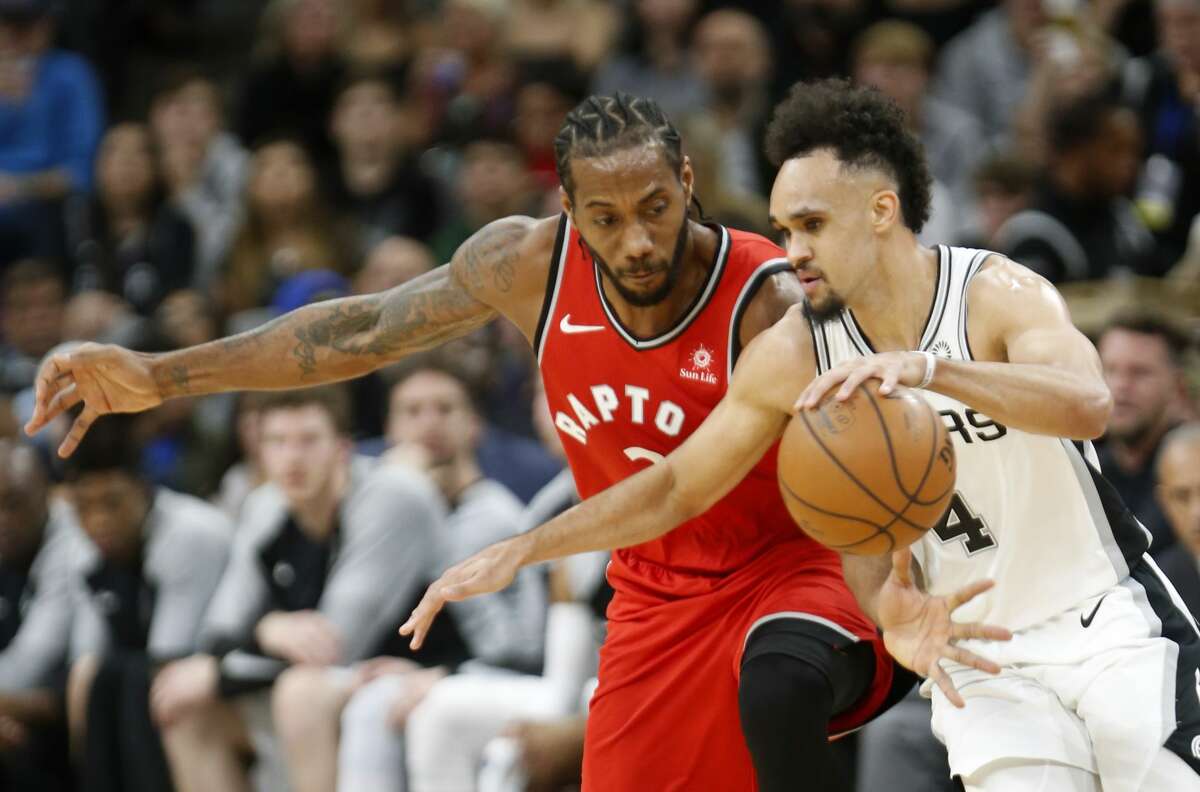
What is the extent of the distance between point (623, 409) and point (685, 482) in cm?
43

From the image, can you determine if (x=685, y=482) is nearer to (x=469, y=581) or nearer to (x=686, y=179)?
(x=469, y=581)

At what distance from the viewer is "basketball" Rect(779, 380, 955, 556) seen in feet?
12.3

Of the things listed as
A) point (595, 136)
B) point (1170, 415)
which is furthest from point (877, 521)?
point (1170, 415)

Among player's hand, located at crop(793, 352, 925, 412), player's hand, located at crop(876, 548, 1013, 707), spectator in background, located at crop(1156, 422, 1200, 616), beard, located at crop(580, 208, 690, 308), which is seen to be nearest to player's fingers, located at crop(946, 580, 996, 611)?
player's hand, located at crop(876, 548, 1013, 707)

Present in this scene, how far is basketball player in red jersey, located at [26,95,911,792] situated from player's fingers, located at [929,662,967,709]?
38cm

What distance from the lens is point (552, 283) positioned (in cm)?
480

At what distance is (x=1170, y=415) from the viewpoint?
6348 millimetres

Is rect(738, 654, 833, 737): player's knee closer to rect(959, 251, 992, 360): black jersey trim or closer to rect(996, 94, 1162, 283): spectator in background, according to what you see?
rect(959, 251, 992, 360): black jersey trim

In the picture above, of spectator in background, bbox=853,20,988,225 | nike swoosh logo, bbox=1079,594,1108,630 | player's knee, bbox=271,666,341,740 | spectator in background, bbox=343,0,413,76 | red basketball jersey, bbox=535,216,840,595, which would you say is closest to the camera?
nike swoosh logo, bbox=1079,594,1108,630

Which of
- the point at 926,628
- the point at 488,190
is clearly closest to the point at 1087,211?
the point at 488,190

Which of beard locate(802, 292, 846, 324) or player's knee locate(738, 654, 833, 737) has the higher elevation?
beard locate(802, 292, 846, 324)

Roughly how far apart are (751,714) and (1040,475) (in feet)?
2.92

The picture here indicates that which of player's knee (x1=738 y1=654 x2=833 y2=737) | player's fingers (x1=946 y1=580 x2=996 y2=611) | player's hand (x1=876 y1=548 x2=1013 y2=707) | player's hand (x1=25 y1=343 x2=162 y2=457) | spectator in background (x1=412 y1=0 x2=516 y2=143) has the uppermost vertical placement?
spectator in background (x1=412 y1=0 x2=516 y2=143)

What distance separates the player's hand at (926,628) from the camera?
12.6 ft
